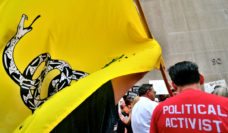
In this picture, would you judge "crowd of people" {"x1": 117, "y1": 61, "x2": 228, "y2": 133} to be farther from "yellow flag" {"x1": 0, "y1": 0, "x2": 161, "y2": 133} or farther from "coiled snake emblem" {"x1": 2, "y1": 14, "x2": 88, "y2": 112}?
"coiled snake emblem" {"x1": 2, "y1": 14, "x2": 88, "y2": 112}

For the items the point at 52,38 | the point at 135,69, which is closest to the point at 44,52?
the point at 52,38

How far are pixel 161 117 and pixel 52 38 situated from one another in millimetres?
1054

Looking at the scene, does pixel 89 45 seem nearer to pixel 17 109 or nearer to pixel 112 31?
pixel 112 31

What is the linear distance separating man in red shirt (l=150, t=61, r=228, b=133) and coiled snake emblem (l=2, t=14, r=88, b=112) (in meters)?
0.71

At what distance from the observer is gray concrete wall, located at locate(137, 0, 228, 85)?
47.7 ft

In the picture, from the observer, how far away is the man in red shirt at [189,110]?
236 centimetres

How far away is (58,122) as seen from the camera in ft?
8.32

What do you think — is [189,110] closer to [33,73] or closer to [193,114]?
[193,114]

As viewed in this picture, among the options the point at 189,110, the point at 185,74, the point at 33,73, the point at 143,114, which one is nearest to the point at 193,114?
the point at 189,110

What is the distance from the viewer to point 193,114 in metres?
2.43

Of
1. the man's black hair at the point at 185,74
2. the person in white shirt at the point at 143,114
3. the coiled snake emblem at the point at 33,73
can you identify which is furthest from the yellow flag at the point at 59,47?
the person in white shirt at the point at 143,114

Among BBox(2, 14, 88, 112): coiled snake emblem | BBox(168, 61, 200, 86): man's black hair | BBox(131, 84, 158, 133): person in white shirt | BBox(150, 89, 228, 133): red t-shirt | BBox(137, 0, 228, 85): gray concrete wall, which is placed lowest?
BBox(137, 0, 228, 85): gray concrete wall

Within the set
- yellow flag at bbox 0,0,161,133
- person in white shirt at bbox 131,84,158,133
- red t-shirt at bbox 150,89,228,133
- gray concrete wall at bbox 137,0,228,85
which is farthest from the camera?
gray concrete wall at bbox 137,0,228,85

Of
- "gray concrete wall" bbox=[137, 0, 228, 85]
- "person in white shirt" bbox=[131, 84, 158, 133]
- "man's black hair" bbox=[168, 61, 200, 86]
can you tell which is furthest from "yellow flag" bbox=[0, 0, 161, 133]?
"gray concrete wall" bbox=[137, 0, 228, 85]
